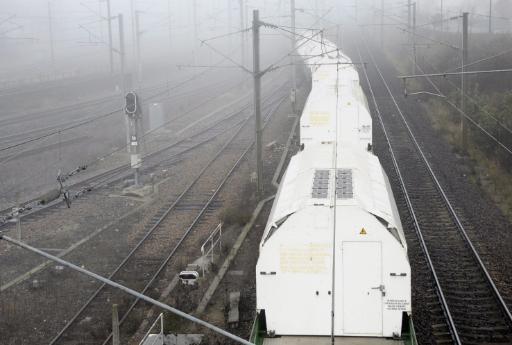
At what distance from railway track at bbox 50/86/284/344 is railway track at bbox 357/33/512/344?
6430mm

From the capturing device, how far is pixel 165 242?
19.0 m

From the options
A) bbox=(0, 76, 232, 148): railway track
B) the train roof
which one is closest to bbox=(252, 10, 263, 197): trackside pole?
the train roof

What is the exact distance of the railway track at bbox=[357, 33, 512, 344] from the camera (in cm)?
1268

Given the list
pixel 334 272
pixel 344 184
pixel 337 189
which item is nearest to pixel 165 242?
pixel 344 184

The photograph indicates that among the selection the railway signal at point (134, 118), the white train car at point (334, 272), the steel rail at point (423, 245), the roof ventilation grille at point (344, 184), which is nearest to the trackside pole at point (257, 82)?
the steel rail at point (423, 245)

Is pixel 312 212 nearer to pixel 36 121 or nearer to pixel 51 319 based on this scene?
pixel 51 319

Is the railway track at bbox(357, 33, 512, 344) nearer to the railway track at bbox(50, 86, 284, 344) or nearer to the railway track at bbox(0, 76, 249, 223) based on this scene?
the railway track at bbox(50, 86, 284, 344)

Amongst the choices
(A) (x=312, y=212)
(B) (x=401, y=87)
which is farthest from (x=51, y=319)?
(B) (x=401, y=87)

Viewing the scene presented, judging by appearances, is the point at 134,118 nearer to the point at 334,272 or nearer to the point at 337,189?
the point at 337,189

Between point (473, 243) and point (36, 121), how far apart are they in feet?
93.4

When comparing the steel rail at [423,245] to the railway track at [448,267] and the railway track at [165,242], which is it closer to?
the railway track at [448,267]

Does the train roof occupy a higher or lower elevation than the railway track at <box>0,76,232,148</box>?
higher

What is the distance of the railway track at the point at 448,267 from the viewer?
499 inches

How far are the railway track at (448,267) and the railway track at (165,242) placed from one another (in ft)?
21.1
